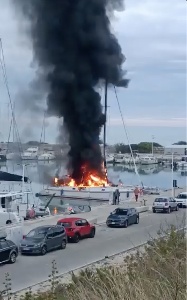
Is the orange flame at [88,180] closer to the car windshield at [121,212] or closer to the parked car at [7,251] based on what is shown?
the car windshield at [121,212]

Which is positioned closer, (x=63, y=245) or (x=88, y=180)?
(x=63, y=245)

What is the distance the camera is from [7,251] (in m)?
16.7

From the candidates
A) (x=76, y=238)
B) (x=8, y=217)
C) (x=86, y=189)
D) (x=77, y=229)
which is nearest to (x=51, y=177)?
(x=86, y=189)

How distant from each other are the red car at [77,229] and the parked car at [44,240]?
1.15 metres

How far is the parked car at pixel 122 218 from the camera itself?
2529 cm

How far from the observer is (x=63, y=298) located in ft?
25.3

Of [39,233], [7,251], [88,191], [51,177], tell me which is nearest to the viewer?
[7,251]

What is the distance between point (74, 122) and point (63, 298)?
44506 millimetres

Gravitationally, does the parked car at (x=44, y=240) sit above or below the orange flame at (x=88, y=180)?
below

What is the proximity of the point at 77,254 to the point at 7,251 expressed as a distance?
Result: 2555mm

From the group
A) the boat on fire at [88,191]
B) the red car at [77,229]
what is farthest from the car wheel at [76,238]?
the boat on fire at [88,191]

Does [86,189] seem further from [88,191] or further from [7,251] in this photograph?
[7,251]

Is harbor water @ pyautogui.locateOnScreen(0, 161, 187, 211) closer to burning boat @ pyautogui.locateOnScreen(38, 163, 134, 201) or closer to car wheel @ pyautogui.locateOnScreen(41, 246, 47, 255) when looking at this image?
burning boat @ pyautogui.locateOnScreen(38, 163, 134, 201)

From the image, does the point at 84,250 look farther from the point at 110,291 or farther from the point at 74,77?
the point at 74,77
